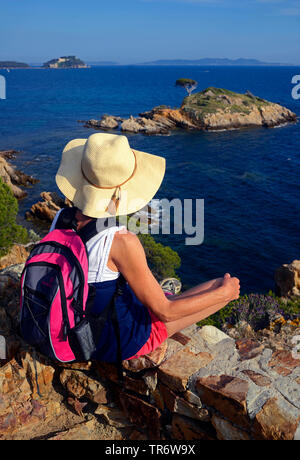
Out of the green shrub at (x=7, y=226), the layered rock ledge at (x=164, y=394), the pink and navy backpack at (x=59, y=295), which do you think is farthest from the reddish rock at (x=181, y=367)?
the green shrub at (x=7, y=226)

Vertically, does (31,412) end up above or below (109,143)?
below

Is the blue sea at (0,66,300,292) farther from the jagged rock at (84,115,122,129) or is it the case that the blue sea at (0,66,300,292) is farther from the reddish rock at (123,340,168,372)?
the reddish rock at (123,340,168,372)

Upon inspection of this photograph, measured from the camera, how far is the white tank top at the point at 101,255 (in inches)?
94.0

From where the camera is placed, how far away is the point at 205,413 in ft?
8.68

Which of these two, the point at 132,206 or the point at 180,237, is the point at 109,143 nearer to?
the point at 132,206

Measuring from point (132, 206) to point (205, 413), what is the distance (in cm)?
160

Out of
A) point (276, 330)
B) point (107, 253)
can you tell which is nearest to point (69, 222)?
point (107, 253)

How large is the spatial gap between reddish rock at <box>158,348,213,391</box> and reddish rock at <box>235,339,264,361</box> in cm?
28

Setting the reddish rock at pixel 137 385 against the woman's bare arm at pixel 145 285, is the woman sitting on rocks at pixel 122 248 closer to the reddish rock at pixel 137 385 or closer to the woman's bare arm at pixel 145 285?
the woman's bare arm at pixel 145 285

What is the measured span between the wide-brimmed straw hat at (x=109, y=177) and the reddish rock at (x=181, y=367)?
128 centimetres

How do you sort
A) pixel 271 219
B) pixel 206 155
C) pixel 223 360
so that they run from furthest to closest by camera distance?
pixel 206 155 < pixel 271 219 < pixel 223 360

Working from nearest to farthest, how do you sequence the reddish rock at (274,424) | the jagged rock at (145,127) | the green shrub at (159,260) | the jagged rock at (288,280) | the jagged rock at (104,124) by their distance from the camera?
the reddish rock at (274,424) < the jagged rock at (288,280) < the green shrub at (159,260) < the jagged rock at (145,127) < the jagged rock at (104,124)

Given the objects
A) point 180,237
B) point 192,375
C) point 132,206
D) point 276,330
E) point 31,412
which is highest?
point 132,206

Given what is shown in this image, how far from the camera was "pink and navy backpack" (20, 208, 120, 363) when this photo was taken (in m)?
2.38
